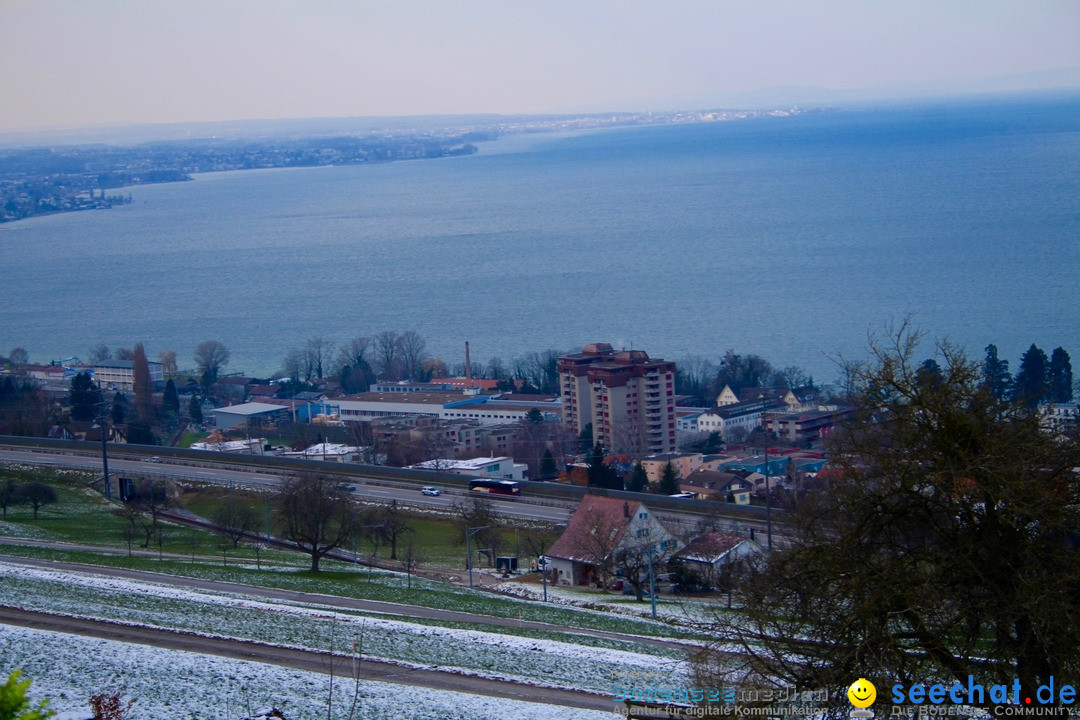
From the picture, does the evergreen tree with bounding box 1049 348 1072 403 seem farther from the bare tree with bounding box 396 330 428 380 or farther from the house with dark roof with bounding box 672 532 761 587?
the bare tree with bounding box 396 330 428 380

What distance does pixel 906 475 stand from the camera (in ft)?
13.0

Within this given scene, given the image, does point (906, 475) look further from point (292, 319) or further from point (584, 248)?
point (584, 248)

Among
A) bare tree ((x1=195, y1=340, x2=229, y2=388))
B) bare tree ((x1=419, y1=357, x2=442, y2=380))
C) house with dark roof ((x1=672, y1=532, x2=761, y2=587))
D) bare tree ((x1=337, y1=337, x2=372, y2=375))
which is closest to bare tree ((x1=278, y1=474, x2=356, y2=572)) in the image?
house with dark roof ((x1=672, y1=532, x2=761, y2=587))

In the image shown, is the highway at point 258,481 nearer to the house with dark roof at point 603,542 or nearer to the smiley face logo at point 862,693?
the house with dark roof at point 603,542

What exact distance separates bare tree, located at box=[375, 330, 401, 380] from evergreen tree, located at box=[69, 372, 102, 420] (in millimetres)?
7387

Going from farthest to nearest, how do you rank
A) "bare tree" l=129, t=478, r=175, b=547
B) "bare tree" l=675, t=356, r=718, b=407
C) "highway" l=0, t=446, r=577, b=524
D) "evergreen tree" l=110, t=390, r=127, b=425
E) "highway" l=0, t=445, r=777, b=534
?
"bare tree" l=675, t=356, r=718, b=407 < "evergreen tree" l=110, t=390, r=127, b=425 < "highway" l=0, t=446, r=577, b=524 < "highway" l=0, t=445, r=777, b=534 < "bare tree" l=129, t=478, r=175, b=547

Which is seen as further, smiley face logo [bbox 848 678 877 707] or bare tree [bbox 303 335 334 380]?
bare tree [bbox 303 335 334 380]

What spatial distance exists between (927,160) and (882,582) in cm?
11396

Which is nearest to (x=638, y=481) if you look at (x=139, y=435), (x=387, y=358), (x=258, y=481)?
(x=258, y=481)

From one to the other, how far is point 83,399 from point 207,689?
2153 centimetres

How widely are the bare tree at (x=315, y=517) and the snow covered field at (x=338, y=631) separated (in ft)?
8.72

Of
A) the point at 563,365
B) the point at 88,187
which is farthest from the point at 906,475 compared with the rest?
the point at 88,187

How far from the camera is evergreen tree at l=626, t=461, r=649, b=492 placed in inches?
688

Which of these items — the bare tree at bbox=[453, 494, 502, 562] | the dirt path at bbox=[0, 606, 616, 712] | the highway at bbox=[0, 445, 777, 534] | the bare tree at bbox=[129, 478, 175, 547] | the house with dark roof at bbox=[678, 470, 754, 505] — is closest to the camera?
the dirt path at bbox=[0, 606, 616, 712]
